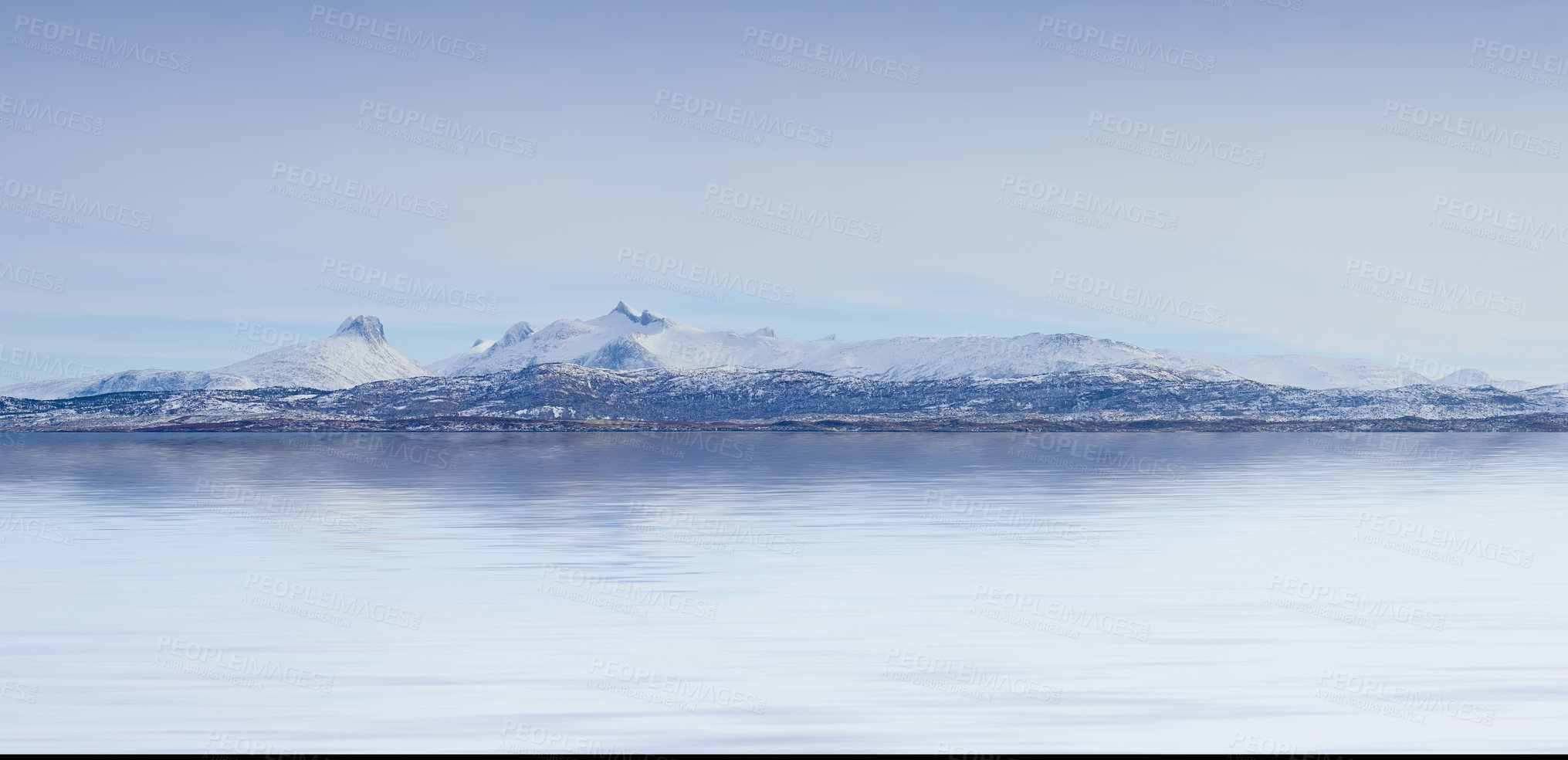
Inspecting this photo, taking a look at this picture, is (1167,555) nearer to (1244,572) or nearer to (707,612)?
(1244,572)

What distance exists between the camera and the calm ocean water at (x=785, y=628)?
594 inches

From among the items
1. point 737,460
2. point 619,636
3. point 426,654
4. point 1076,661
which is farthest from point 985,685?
point 737,460

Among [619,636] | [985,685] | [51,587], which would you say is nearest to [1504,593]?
[985,685]

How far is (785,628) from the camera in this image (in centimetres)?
2120

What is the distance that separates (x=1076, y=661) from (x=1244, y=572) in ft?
36.6

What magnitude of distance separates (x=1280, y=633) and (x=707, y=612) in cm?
1075

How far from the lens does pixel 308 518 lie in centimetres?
4244

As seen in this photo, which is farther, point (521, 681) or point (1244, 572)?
point (1244, 572)

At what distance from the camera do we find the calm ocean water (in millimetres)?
15094

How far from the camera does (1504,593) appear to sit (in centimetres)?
2503

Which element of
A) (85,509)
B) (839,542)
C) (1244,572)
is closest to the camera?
(1244,572)

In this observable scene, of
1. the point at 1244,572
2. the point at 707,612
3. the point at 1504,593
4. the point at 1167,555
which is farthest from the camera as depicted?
the point at 1167,555

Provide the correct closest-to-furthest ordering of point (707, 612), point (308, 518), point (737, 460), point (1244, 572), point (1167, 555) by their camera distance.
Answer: point (707, 612) < point (1244, 572) < point (1167, 555) < point (308, 518) < point (737, 460)

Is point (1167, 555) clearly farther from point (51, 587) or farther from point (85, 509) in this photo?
point (85, 509)
